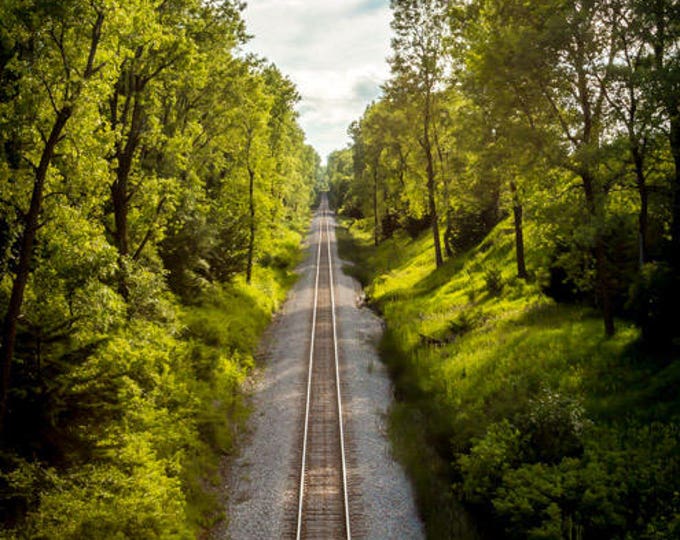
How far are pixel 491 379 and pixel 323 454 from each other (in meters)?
5.69

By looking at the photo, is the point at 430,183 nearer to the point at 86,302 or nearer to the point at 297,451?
the point at 297,451

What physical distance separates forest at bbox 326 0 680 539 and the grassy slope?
Answer: 0.06 m

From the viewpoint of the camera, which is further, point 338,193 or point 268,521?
point 338,193

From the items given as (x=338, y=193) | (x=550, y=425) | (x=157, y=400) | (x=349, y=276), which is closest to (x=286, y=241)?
(x=349, y=276)

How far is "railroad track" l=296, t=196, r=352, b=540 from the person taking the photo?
12.2 m

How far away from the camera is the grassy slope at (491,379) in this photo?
12273mm

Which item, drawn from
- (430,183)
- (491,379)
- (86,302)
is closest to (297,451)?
(491,379)

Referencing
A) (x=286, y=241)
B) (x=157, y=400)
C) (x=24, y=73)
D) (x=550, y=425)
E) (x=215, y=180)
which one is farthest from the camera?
(x=286, y=241)

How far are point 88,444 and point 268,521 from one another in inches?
176

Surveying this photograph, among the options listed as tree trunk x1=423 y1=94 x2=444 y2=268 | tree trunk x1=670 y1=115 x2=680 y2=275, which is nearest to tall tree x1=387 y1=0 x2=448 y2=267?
tree trunk x1=423 y1=94 x2=444 y2=268

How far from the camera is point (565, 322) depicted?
Answer: 1850 centimetres

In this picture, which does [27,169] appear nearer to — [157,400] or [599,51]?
[157,400]

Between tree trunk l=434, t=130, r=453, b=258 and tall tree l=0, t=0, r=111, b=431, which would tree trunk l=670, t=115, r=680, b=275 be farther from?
tree trunk l=434, t=130, r=453, b=258

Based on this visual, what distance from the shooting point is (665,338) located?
13.9 metres
